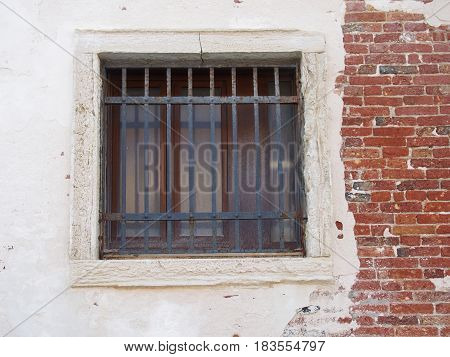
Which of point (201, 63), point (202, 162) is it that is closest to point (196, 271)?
point (202, 162)

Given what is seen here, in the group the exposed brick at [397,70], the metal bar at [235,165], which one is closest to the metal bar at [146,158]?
the metal bar at [235,165]

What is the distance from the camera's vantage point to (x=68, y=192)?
11.5ft

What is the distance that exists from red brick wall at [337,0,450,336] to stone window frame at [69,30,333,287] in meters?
0.19

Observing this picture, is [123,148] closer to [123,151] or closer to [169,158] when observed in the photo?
[123,151]

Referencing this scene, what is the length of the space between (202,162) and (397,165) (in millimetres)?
1274

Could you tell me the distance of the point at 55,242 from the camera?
3.47 metres

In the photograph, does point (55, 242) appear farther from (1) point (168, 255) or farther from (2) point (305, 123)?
(2) point (305, 123)

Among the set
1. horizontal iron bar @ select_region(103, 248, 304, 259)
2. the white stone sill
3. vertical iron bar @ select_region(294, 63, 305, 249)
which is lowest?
the white stone sill

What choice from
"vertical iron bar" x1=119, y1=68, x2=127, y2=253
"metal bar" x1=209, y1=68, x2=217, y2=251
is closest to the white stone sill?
"metal bar" x1=209, y1=68, x2=217, y2=251

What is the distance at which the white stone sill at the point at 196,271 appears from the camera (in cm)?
341

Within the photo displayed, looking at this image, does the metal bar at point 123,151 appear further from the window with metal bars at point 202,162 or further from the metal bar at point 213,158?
the metal bar at point 213,158

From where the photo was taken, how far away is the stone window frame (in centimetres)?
342

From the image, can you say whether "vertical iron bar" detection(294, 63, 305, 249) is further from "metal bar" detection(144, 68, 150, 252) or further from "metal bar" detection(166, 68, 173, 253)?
"metal bar" detection(144, 68, 150, 252)

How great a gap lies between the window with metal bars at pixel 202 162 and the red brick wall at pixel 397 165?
406 millimetres
